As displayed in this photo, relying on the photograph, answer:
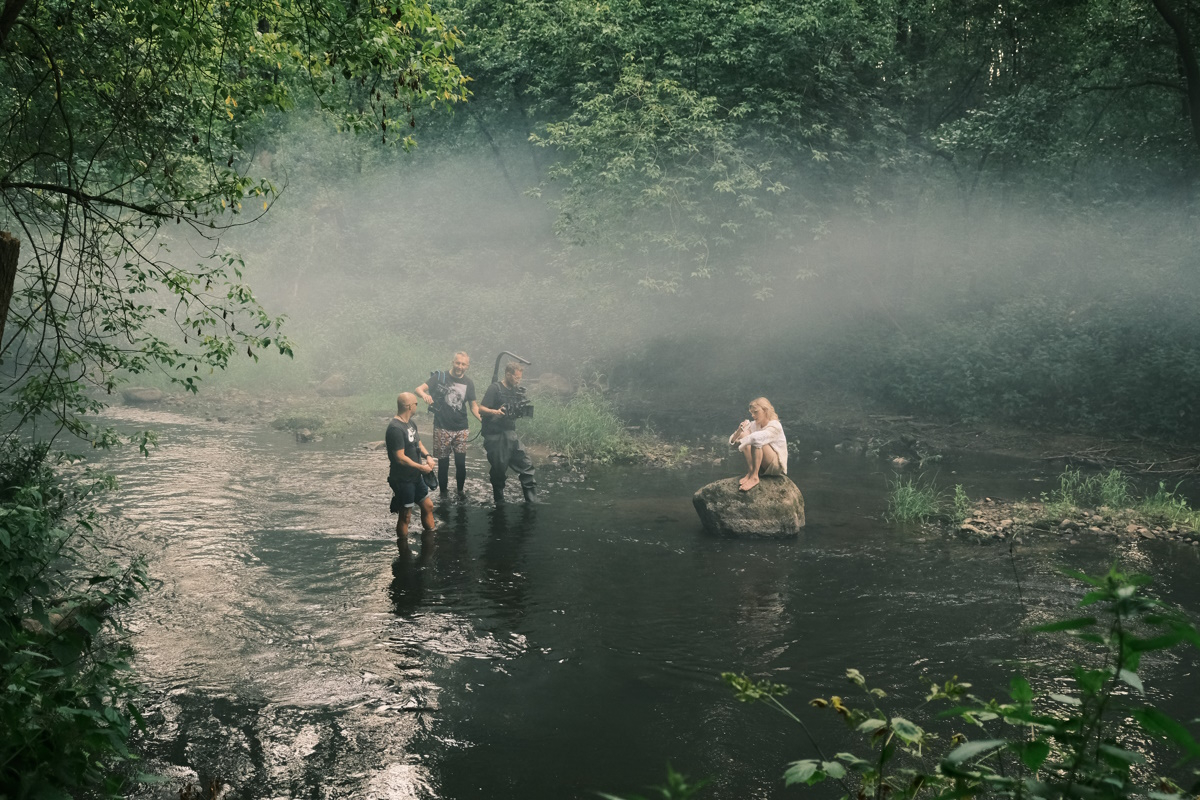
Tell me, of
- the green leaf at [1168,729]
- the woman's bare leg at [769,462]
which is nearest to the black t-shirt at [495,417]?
the woman's bare leg at [769,462]

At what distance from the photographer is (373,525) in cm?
1131

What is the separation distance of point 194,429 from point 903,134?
1829 cm

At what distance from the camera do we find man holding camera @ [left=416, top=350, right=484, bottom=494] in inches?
476

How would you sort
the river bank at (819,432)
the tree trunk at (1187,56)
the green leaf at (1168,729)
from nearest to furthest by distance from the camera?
the green leaf at (1168,729), the tree trunk at (1187,56), the river bank at (819,432)

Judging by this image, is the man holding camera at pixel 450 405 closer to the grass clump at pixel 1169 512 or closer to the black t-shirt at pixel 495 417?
the black t-shirt at pixel 495 417

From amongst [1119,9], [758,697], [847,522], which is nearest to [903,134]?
[1119,9]

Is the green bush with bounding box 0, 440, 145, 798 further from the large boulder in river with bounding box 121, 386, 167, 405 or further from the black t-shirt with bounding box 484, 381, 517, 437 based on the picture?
the large boulder in river with bounding box 121, 386, 167, 405

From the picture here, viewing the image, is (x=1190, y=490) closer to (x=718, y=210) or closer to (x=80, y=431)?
(x=718, y=210)

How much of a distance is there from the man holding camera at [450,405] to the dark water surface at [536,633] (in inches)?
33.5

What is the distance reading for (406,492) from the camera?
388 inches

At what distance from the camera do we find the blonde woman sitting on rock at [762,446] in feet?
36.8

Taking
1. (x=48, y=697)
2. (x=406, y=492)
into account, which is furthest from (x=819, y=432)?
(x=48, y=697)

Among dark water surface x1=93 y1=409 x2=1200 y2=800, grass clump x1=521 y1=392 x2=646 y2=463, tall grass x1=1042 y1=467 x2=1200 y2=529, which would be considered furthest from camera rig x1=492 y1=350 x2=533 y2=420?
tall grass x1=1042 y1=467 x2=1200 y2=529

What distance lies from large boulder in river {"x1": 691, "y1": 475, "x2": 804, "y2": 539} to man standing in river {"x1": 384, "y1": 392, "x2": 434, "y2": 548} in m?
3.50
